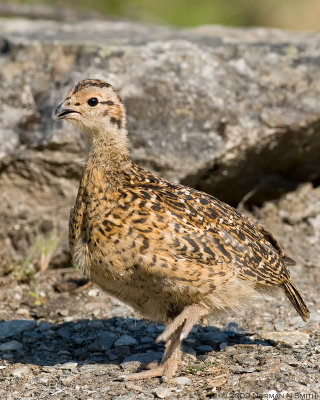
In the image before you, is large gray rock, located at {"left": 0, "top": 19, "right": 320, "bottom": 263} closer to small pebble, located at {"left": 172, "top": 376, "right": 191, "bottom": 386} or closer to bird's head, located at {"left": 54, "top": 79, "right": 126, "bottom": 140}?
bird's head, located at {"left": 54, "top": 79, "right": 126, "bottom": 140}

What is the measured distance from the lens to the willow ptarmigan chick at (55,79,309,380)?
4.88 m

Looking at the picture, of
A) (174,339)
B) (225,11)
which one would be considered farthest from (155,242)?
(225,11)

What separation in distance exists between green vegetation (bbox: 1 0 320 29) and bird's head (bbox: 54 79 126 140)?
8.69 metres

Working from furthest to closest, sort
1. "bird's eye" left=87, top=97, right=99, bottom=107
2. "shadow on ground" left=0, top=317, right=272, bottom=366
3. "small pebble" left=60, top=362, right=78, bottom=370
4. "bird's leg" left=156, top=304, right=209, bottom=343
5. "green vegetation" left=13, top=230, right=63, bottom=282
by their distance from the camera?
1. "green vegetation" left=13, top=230, right=63, bottom=282
2. "shadow on ground" left=0, top=317, right=272, bottom=366
3. "small pebble" left=60, top=362, right=78, bottom=370
4. "bird's eye" left=87, top=97, right=99, bottom=107
5. "bird's leg" left=156, top=304, right=209, bottom=343

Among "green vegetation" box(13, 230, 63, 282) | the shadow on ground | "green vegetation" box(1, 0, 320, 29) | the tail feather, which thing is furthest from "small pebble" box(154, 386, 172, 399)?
"green vegetation" box(1, 0, 320, 29)

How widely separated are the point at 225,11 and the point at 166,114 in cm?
887

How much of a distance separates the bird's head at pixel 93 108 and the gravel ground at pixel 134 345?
1376 millimetres

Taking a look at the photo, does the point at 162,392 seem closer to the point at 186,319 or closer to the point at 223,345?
the point at 186,319

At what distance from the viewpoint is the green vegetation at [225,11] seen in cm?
1404

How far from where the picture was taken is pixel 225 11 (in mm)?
15383

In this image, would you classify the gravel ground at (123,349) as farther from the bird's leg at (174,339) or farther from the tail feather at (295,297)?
the tail feather at (295,297)

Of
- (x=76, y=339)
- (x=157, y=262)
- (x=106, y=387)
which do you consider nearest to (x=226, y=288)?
(x=157, y=262)

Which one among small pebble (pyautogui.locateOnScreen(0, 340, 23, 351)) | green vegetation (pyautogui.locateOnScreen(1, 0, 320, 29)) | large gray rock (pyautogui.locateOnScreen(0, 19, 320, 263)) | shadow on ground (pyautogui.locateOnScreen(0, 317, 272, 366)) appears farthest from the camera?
green vegetation (pyautogui.locateOnScreen(1, 0, 320, 29))

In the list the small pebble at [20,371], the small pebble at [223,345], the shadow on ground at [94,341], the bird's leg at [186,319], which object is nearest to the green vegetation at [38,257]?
the shadow on ground at [94,341]
